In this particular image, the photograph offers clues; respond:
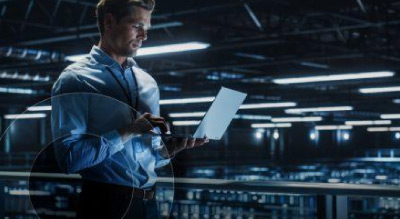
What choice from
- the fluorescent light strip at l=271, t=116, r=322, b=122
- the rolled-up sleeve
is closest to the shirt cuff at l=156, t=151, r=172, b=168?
the rolled-up sleeve

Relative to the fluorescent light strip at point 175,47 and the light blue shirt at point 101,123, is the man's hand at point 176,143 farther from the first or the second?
the fluorescent light strip at point 175,47

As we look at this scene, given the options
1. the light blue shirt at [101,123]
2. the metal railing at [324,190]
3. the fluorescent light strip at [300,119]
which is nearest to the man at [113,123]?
the light blue shirt at [101,123]

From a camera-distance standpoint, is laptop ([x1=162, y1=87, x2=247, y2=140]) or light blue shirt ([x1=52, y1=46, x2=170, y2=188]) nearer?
light blue shirt ([x1=52, y1=46, x2=170, y2=188])

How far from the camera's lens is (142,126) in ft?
4.78

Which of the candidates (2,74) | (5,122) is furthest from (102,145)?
Result: (5,122)

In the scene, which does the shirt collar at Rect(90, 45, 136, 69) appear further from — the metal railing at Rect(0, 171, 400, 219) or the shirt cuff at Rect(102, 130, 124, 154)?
the metal railing at Rect(0, 171, 400, 219)

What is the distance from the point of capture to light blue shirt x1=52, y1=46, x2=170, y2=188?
1.48m

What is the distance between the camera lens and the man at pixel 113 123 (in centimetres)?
148

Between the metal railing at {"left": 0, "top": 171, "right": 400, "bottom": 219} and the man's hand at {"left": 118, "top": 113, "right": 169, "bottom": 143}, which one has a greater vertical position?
the man's hand at {"left": 118, "top": 113, "right": 169, "bottom": 143}

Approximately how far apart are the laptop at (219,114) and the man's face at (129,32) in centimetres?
25

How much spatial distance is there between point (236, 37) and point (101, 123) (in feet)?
34.6

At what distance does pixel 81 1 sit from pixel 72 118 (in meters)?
8.88

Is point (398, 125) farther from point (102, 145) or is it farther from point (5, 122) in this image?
point (102, 145)

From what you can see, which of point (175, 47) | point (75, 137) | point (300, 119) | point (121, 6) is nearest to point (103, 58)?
point (121, 6)
